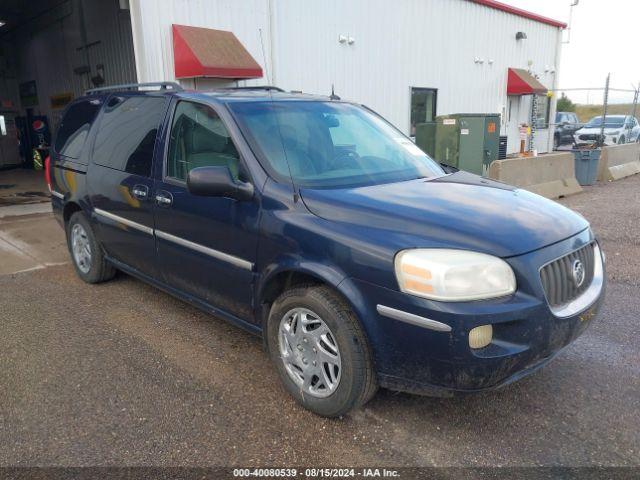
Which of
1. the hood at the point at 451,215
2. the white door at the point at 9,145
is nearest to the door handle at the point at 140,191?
the hood at the point at 451,215

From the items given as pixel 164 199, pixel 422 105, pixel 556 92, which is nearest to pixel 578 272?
pixel 164 199

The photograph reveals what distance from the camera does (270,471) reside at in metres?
2.54

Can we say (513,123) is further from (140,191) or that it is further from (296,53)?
(140,191)

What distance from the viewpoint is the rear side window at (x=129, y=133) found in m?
4.04

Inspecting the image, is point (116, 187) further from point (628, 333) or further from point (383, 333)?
point (628, 333)

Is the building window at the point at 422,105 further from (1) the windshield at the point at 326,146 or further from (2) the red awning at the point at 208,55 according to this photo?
(1) the windshield at the point at 326,146

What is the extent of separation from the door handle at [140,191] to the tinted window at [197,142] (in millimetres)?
284

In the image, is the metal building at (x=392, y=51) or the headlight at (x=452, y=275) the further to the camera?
the metal building at (x=392, y=51)

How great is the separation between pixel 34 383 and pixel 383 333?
234 centimetres

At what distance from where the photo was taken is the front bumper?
2418 millimetres

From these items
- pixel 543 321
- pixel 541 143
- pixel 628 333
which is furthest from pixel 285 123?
pixel 541 143

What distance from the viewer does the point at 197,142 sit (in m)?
3.72

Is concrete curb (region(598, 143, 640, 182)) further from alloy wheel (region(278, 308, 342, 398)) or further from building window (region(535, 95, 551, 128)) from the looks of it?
alloy wheel (region(278, 308, 342, 398))

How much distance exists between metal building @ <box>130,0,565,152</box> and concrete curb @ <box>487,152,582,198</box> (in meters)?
5.08
